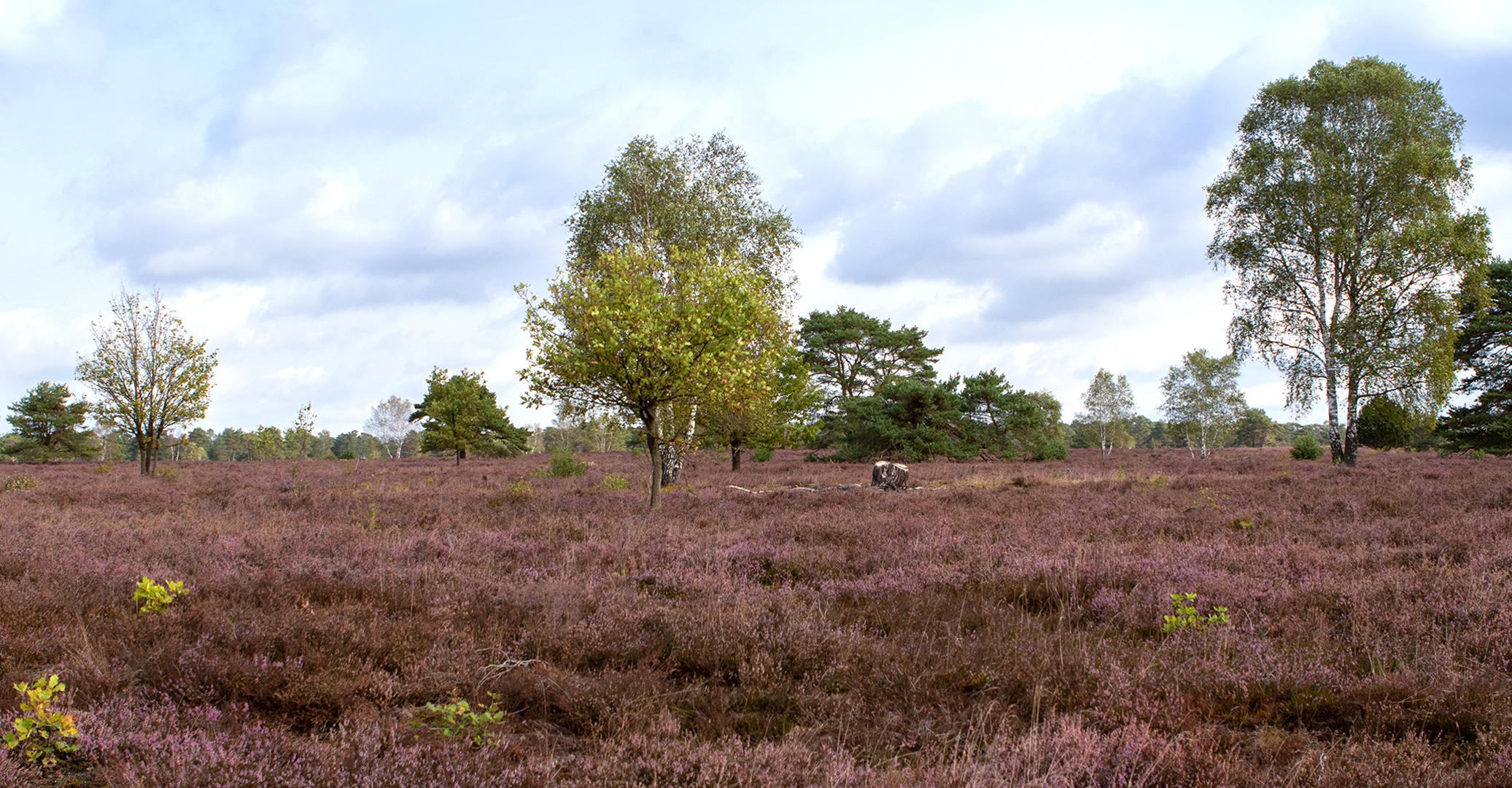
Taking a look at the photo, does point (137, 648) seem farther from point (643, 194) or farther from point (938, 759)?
point (643, 194)

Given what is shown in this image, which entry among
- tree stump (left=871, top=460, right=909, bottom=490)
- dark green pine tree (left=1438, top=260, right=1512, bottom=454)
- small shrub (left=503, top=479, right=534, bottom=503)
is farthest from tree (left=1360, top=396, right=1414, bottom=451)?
small shrub (left=503, top=479, right=534, bottom=503)

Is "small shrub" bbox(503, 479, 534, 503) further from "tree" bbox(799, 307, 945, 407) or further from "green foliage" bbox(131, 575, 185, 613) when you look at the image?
"tree" bbox(799, 307, 945, 407)

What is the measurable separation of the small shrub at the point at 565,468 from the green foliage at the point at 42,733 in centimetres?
1819

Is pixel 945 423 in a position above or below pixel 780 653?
above

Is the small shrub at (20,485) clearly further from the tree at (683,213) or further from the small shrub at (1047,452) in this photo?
the small shrub at (1047,452)

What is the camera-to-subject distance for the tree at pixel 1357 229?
22.7 m

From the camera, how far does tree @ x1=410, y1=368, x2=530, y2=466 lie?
145 ft

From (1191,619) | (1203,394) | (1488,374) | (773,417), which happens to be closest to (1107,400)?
(1203,394)

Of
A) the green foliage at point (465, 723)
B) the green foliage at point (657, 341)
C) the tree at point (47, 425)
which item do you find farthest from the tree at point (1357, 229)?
the tree at point (47, 425)

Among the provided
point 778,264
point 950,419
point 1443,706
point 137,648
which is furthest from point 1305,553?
point 950,419

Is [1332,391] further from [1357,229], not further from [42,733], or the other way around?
[42,733]

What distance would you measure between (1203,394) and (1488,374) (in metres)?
19.6

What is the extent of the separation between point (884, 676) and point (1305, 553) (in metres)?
6.01

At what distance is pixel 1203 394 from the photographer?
5138 cm
